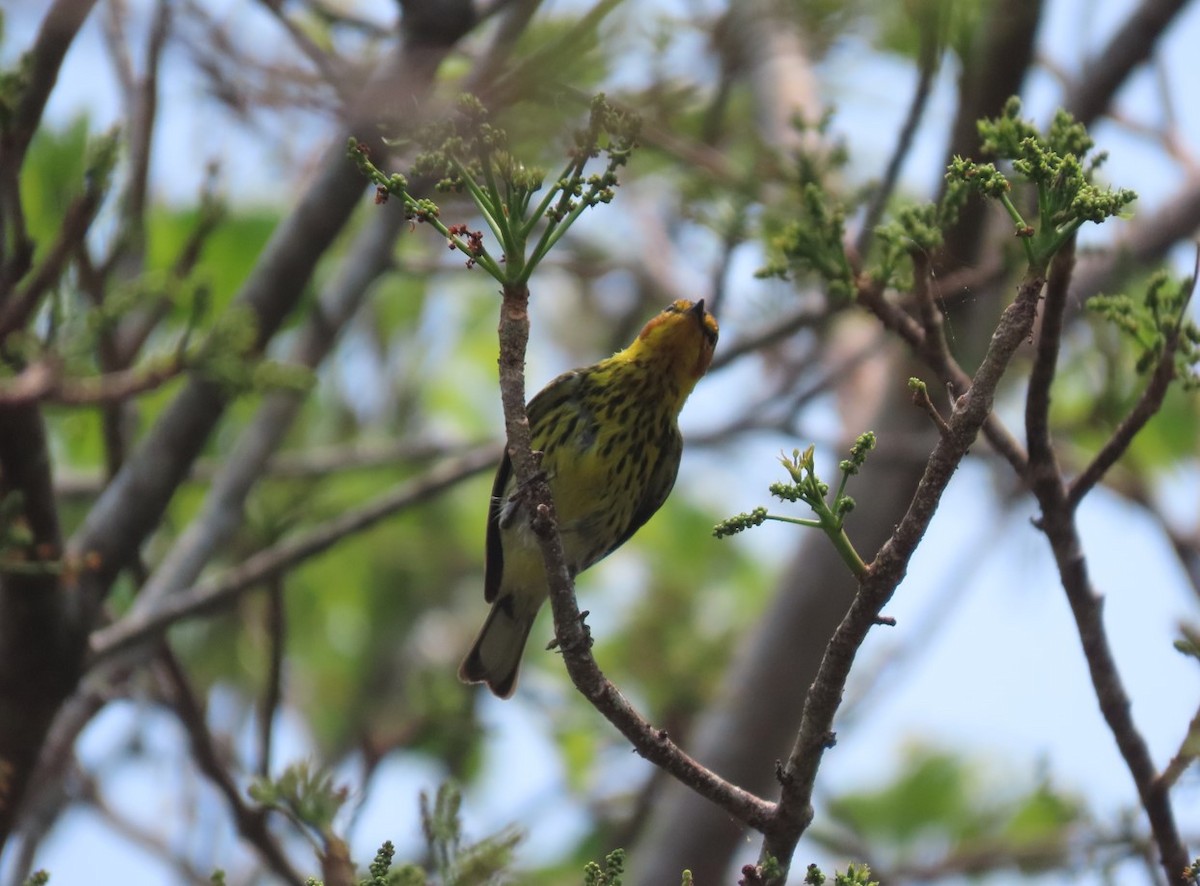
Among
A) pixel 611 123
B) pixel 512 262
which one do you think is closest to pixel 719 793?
pixel 512 262

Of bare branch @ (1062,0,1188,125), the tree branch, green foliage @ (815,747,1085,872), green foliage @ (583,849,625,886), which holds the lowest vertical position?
green foliage @ (583,849,625,886)

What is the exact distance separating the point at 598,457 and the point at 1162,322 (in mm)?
2015

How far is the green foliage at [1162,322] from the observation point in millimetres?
2764

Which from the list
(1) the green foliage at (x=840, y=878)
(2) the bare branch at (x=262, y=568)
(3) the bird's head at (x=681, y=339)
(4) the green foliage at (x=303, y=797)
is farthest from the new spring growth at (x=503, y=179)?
(3) the bird's head at (x=681, y=339)

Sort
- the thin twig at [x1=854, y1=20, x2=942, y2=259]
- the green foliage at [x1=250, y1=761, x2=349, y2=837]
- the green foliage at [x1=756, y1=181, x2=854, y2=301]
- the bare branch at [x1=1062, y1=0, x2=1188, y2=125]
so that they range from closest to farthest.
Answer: the green foliage at [x1=250, y1=761, x2=349, y2=837] < the green foliage at [x1=756, y1=181, x2=854, y2=301] < the thin twig at [x1=854, y1=20, x2=942, y2=259] < the bare branch at [x1=1062, y1=0, x2=1188, y2=125]

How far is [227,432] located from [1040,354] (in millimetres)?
4800

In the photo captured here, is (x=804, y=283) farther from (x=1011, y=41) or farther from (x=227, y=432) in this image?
(x=227, y=432)

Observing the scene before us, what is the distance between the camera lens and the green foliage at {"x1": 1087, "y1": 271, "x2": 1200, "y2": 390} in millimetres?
2764

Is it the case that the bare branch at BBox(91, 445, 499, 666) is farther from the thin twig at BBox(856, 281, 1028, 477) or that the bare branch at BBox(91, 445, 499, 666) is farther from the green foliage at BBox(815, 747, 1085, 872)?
the green foliage at BBox(815, 747, 1085, 872)

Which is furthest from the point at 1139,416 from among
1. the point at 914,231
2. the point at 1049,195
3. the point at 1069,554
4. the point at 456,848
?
the point at 456,848

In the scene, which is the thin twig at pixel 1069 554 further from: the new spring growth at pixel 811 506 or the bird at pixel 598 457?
the bird at pixel 598 457

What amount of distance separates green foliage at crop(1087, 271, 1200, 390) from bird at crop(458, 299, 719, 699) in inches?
74.2

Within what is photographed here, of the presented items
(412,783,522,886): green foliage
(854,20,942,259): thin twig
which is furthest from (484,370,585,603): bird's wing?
(412,783,522,886): green foliage

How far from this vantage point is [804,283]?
211 inches
